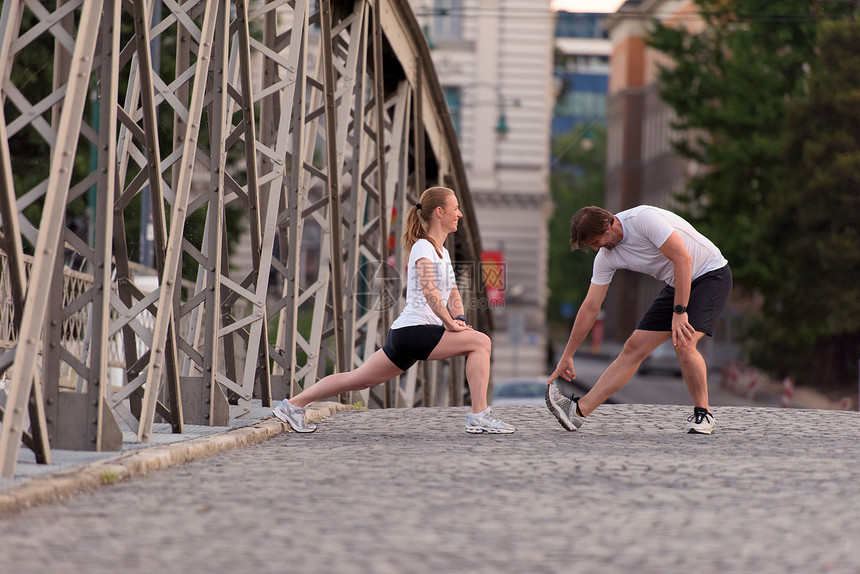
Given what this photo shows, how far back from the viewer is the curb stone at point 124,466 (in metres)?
5.68

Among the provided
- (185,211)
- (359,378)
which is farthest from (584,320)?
(185,211)

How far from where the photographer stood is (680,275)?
884 cm

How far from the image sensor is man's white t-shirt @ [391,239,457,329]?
860 cm

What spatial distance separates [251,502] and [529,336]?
42394 mm

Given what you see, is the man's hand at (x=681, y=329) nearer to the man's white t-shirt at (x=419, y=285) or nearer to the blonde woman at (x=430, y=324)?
the blonde woman at (x=430, y=324)

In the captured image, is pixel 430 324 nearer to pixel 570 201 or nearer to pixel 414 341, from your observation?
pixel 414 341

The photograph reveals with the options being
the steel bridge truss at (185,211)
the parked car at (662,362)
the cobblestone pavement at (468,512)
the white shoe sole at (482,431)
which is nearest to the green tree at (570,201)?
the parked car at (662,362)

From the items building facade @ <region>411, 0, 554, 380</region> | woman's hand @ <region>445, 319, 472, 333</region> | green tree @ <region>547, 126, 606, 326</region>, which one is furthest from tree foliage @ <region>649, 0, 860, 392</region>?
green tree @ <region>547, 126, 606, 326</region>

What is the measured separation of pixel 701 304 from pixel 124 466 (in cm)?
402

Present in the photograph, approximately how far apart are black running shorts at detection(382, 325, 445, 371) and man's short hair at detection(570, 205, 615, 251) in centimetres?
98

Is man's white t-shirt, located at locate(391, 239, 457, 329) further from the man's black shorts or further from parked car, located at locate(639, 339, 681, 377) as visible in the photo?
parked car, located at locate(639, 339, 681, 377)

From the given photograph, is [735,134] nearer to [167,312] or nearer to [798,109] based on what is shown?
[798,109]

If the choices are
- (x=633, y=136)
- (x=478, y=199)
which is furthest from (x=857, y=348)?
(x=633, y=136)

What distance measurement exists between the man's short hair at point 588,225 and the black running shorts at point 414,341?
982 millimetres
